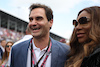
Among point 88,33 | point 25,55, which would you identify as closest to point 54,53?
point 25,55

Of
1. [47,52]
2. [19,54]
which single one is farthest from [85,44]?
[19,54]

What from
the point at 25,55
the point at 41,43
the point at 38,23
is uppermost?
the point at 38,23

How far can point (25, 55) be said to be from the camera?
2.19 m

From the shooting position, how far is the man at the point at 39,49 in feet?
7.12

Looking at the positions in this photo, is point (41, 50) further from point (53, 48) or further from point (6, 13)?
point (6, 13)

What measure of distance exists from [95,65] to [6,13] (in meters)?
10.5

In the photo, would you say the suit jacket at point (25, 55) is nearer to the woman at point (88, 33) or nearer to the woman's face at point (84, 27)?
the woman at point (88, 33)

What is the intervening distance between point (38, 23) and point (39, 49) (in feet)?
1.58

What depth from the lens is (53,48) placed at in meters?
2.36

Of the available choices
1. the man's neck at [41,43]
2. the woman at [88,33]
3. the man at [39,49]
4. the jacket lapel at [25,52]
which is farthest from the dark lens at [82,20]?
the jacket lapel at [25,52]

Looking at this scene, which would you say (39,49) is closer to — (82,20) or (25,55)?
(25,55)

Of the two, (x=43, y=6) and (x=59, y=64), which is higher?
(x=43, y=6)

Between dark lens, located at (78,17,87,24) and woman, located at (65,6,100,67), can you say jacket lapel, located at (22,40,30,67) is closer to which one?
woman, located at (65,6,100,67)

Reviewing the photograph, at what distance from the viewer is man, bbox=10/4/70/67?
7.12 feet
